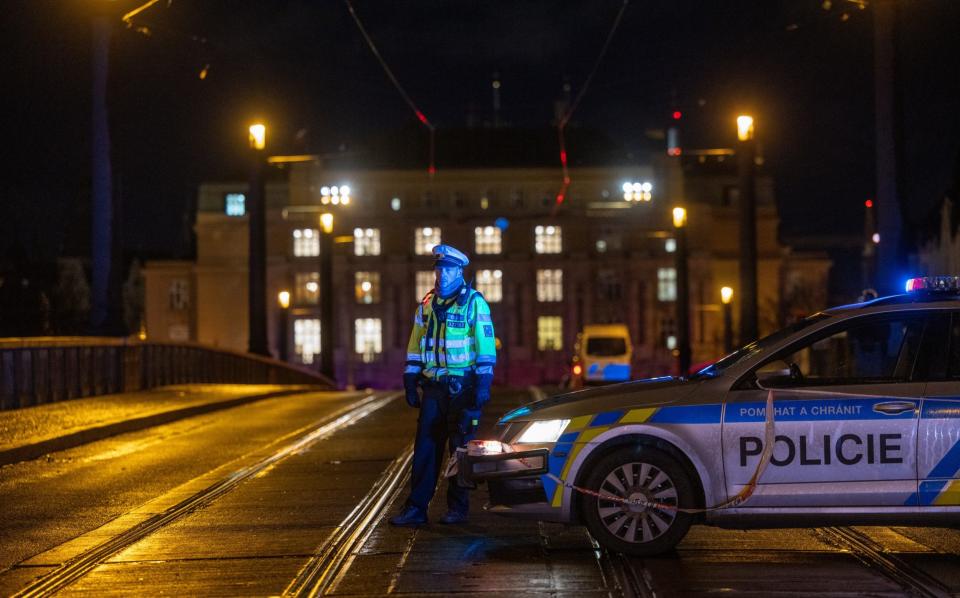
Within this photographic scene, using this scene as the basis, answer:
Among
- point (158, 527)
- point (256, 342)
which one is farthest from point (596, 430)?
point (256, 342)

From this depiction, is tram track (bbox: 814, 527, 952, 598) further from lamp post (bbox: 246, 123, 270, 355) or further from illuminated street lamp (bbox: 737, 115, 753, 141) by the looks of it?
lamp post (bbox: 246, 123, 270, 355)

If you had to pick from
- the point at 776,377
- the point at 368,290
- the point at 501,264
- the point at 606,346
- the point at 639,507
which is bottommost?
the point at 639,507

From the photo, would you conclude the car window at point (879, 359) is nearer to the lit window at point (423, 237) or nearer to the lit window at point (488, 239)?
the lit window at point (488, 239)

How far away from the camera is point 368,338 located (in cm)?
8688

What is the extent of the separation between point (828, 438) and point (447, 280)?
9.09 ft

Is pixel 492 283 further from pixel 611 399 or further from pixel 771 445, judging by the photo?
pixel 771 445

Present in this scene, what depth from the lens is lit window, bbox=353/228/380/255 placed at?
290ft

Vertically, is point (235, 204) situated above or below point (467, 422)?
above

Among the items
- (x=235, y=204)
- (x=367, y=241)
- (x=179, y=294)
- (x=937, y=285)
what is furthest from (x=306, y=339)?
(x=937, y=285)

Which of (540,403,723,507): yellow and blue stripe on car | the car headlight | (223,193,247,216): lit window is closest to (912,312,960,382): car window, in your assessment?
(540,403,723,507): yellow and blue stripe on car

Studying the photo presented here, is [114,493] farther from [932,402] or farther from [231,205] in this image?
[231,205]

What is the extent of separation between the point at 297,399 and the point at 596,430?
66.7 ft

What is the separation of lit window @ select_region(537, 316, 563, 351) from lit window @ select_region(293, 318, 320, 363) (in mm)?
14346

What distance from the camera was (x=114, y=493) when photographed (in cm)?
1146
